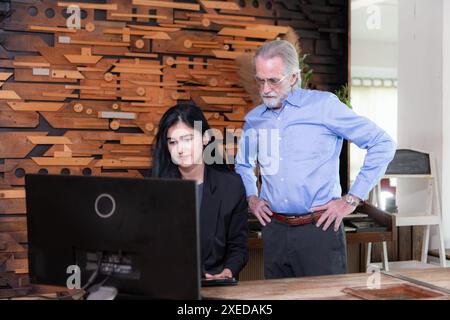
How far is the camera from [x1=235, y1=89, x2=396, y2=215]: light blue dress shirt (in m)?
2.49

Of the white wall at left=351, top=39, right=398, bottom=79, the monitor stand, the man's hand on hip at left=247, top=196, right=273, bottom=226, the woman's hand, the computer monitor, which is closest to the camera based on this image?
the computer monitor

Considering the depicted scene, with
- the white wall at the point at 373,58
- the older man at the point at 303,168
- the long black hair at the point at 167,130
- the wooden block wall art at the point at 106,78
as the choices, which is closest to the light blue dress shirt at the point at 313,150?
the older man at the point at 303,168

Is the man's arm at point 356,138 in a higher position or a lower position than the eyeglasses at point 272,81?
lower

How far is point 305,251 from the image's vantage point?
2.43 meters

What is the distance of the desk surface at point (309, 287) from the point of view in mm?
1751

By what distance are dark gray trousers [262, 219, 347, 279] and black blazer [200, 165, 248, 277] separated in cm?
31

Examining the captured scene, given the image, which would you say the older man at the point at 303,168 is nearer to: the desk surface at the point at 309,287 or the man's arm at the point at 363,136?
the man's arm at the point at 363,136

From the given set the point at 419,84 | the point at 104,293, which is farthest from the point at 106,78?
the point at 104,293

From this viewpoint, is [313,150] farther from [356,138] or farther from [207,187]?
[207,187]

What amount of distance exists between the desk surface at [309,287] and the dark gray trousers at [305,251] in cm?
38

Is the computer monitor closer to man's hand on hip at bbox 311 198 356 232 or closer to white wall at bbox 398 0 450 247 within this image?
man's hand on hip at bbox 311 198 356 232

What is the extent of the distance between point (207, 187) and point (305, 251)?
1.82ft

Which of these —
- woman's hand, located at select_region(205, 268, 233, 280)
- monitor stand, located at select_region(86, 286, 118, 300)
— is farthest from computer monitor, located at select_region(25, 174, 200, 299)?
woman's hand, located at select_region(205, 268, 233, 280)

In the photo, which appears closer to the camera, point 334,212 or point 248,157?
point 334,212
